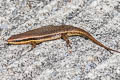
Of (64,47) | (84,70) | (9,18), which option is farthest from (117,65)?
(9,18)

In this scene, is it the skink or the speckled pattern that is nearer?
the speckled pattern

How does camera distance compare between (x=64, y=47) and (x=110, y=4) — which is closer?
(x=64, y=47)

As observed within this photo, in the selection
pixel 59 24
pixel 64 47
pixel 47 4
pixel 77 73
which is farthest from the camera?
pixel 47 4

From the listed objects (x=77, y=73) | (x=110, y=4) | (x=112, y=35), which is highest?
(x=110, y=4)

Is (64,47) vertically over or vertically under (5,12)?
under

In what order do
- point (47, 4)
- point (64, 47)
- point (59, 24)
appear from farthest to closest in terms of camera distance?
point (47, 4)
point (59, 24)
point (64, 47)

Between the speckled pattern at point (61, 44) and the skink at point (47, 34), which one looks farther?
the skink at point (47, 34)

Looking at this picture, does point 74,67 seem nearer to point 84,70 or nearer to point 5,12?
point 84,70
